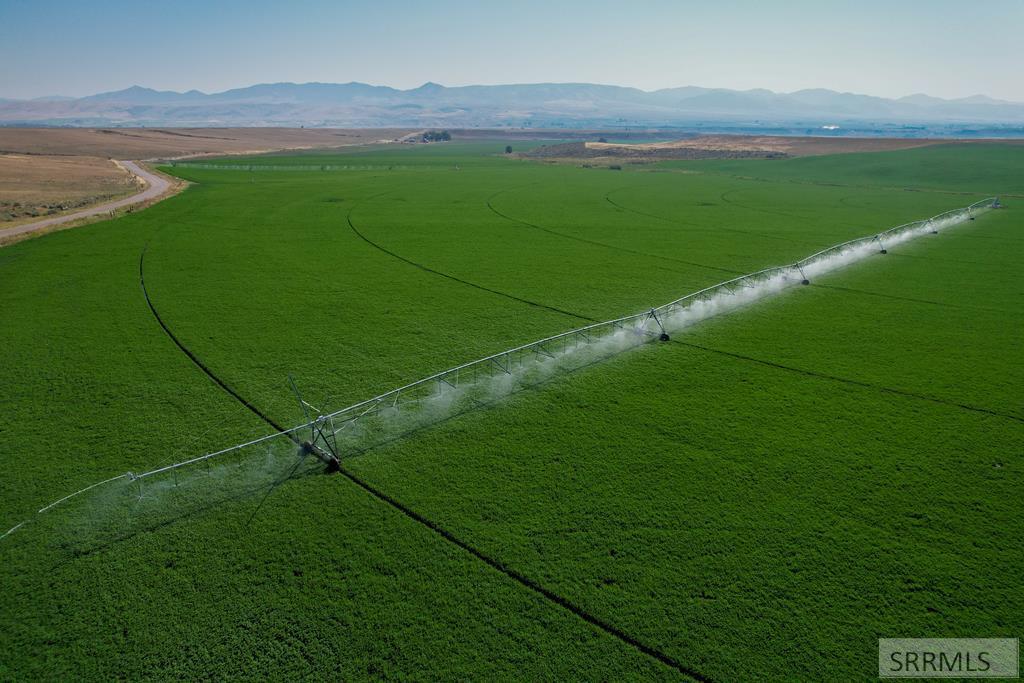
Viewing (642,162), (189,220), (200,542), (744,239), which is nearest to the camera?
(200,542)

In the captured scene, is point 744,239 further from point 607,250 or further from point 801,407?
point 801,407

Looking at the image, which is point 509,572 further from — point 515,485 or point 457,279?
point 457,279


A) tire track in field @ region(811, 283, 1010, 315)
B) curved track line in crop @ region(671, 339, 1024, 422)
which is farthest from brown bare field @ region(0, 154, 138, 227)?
Result: tire track in field @ region(811, 283, 1010, 315)

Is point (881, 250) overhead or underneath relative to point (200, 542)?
overhead

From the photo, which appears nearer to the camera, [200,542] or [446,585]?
[446,585]

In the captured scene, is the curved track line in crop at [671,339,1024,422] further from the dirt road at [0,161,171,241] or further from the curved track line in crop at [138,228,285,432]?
the dirt road at [0,161,171,241]

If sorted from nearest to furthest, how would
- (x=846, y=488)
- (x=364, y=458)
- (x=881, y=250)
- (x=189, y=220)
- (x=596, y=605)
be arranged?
(x=596, y=605) → (x=846, y=488) → (x=364, y=458) → (x=881, y=250) → (x=189, y=220)

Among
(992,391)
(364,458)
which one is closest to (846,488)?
(992,391)
